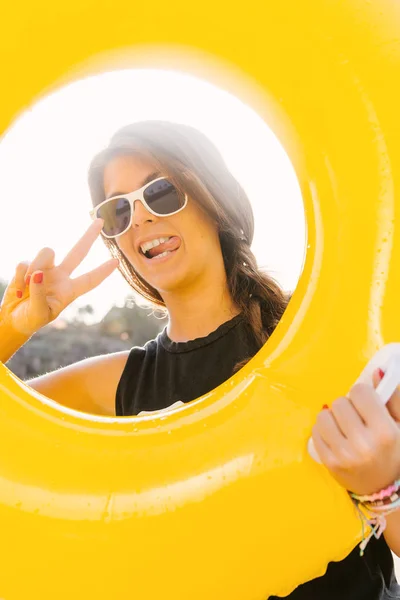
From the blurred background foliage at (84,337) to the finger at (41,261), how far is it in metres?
9.54

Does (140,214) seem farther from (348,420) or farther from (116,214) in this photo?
(348,420)

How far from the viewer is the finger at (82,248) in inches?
58.2

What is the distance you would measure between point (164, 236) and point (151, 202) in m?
0.10

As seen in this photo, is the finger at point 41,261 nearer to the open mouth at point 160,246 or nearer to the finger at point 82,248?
the finger at point 82,248

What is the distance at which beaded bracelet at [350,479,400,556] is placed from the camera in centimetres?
82

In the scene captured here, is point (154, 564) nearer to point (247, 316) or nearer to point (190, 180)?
point (247, 316)

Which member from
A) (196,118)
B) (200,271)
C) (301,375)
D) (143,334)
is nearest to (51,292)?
(200,271)

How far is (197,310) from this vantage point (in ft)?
5.32

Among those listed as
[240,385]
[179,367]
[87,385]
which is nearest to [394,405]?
[240,385]

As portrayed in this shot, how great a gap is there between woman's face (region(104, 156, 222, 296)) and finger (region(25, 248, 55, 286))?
0.76 ft

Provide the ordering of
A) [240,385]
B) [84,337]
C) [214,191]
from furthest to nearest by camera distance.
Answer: [84,337]
[214,191]
[240,385]

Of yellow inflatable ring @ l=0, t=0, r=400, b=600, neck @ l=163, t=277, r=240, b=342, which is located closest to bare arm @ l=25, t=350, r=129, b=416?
neck @ l=163, t=277, r=240, b=342

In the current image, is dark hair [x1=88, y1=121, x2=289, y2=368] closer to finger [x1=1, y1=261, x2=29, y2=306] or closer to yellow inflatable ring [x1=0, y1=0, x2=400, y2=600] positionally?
finger [x1=1, y1=261, x2=29, y2=306]

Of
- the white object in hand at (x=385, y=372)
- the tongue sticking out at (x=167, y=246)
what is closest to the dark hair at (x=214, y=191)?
the tongue sticking out at (x=167, y=246)
